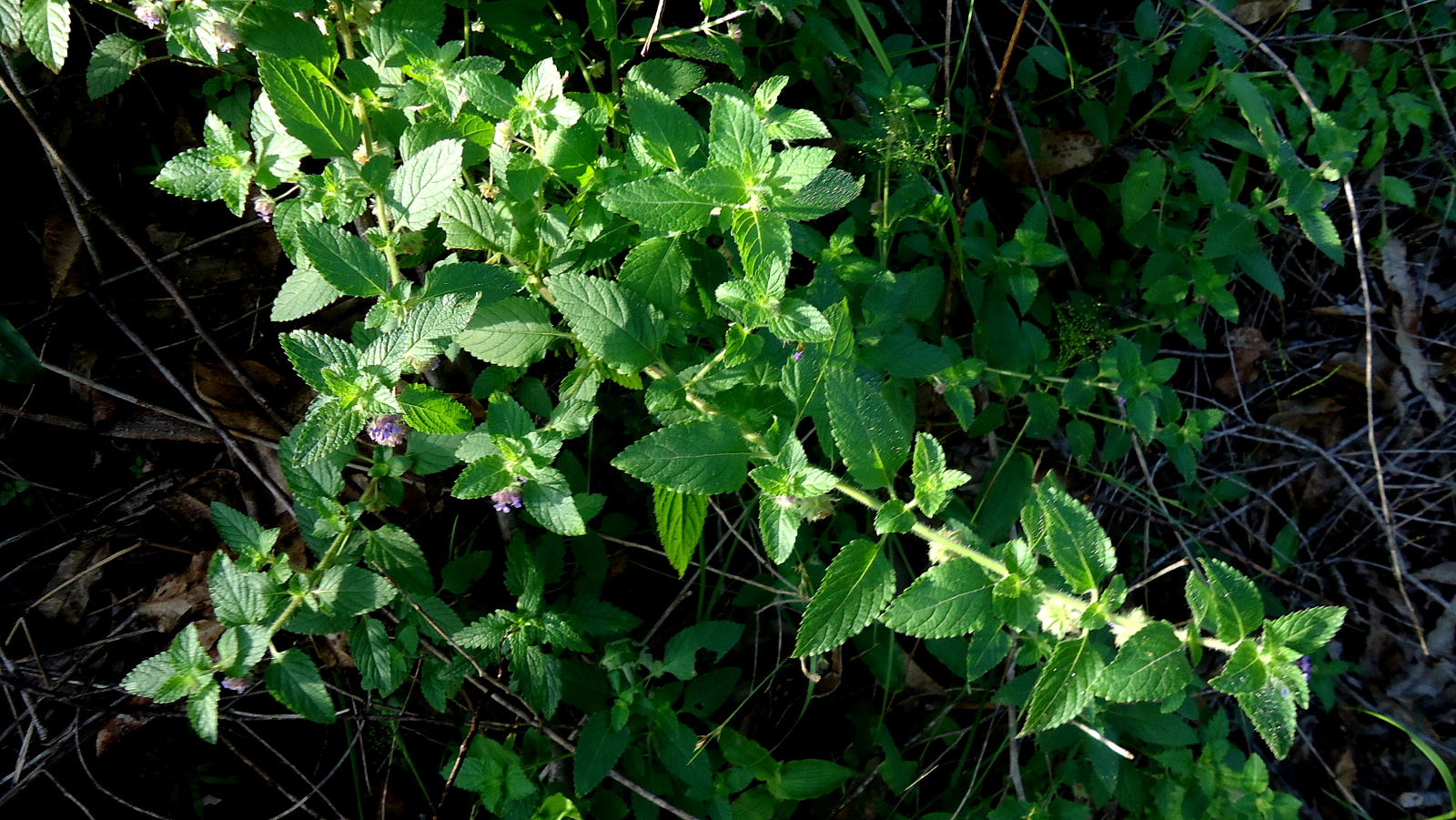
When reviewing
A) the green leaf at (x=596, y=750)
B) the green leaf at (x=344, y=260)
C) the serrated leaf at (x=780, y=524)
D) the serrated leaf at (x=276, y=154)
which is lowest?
the green leaf at (x=596, y=750)

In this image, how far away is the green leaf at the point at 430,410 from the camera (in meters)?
1.55

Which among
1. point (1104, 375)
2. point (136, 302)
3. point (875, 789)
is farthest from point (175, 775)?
point (1104, 375)

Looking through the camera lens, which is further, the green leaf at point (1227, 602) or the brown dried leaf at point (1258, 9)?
the brown dried leaf at point (1258, 9)

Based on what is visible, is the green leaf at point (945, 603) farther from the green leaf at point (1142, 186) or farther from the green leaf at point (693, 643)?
the green leaf at point (1142, 186)

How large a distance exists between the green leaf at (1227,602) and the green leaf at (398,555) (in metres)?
1.56

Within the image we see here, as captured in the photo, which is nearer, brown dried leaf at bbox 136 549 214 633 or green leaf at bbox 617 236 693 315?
green leaf at bbox 617 236 693 315

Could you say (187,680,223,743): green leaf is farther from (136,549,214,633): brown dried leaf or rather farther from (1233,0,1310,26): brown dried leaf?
(1233,0,1310,26): brown dried leaf

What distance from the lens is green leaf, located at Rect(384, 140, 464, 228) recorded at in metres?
1.54

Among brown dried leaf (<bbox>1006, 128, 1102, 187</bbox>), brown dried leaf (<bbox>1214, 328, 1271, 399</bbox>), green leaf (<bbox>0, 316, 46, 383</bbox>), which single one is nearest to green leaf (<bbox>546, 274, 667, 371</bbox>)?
green leaf (<bbox>0, 316, 46, 383</bbox>)

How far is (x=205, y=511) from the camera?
230 centimetres

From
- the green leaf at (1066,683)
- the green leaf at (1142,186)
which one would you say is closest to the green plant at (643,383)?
the green leaf at (1066,683)

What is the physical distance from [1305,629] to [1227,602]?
14 cm

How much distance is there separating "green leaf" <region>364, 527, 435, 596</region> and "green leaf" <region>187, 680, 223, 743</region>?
14.7 inches

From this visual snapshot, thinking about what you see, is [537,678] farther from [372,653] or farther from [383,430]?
[383,430]
